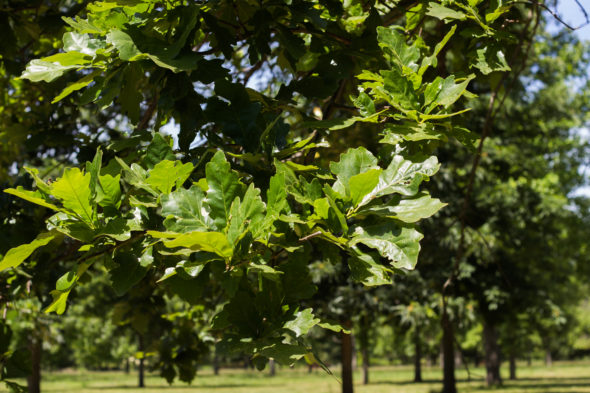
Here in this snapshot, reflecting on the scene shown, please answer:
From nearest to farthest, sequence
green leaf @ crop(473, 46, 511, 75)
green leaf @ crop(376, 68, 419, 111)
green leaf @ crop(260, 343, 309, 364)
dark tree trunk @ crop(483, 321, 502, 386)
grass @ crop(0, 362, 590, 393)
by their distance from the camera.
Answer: green leaf @ crop(260, 343, 309, 364) < green leaf @ crop(376, 68, 419, 111) < green leaf @ crop(473, 46, 511, 75) < dark tree trunk @ crop(483, 321, 502, 386) < grass @ crop(0, 362, 590, 393)

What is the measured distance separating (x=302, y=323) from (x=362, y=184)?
0.39m

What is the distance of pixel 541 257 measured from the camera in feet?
51.9

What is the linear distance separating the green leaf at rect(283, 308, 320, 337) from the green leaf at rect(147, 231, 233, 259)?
0.28 metres

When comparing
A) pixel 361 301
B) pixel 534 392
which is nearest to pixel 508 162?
pixel 361 301

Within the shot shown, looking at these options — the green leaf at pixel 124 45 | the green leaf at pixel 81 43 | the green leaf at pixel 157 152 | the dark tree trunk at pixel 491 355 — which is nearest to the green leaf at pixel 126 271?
the green leaf at pixel 157 152

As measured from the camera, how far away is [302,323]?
4.65ft

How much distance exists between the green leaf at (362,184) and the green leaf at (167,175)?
431 mm

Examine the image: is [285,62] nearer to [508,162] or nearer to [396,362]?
[508,162]

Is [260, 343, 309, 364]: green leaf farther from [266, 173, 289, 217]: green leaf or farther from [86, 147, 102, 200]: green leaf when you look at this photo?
[86, 147, 102, 200]: green leaf

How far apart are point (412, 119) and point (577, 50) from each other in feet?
65.0

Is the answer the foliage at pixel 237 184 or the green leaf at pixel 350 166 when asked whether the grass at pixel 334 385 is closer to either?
the foliage at pixel 237 184

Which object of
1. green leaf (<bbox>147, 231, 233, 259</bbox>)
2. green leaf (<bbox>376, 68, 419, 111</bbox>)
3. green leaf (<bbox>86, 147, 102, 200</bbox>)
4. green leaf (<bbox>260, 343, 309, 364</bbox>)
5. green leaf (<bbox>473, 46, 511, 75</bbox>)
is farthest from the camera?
green leaf (<bbox>473, 46, 511, 75</bbox>)

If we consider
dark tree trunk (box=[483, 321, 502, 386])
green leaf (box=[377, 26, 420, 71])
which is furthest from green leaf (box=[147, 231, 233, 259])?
dark tree trunk (box=[483, 321, 502, 386])

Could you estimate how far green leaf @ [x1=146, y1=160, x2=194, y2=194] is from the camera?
1.44m
